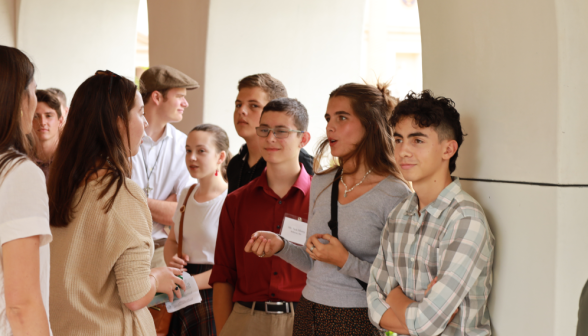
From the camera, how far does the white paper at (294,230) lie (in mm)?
2041

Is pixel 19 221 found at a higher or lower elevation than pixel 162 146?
lower

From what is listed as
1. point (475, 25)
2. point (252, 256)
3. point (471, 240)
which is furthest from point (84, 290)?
point (475, 25)

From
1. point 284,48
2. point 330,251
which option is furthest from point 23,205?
point 284,48

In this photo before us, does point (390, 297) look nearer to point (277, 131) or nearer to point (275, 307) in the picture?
point (275, 307)

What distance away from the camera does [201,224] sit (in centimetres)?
272

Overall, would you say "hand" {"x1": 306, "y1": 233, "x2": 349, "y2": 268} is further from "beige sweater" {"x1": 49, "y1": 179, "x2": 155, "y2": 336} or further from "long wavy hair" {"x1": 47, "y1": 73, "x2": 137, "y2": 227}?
"long wavy hair" {"x1": 47, "y1": 73, "x2": 137, "y2": 227}

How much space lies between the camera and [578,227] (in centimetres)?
118

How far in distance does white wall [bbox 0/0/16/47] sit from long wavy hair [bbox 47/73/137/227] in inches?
172

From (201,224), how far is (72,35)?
3729 millimetres

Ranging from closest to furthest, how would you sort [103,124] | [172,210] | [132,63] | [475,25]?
[475,25] < [103,124] < [172,210] < [132,63]

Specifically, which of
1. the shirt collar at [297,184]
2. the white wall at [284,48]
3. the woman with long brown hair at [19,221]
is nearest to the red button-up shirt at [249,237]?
the shirt collar at [297,184]

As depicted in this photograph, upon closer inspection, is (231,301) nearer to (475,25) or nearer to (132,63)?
(475,25)

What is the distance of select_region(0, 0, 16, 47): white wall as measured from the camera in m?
5.18

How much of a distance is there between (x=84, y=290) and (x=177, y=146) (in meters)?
1.93
